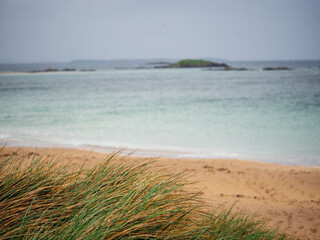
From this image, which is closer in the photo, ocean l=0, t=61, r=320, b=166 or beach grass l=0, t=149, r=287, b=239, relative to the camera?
beach grass l=0, t=149, r=287, b=239

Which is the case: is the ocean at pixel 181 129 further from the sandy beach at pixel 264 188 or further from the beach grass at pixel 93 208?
the beach grass at pixel 93 208

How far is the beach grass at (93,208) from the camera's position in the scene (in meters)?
1.71

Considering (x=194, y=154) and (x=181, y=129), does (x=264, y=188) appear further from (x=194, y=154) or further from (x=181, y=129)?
(x=181, y=129)

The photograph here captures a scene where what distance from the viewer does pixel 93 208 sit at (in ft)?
6.31

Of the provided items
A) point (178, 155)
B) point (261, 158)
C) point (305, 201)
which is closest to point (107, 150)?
point (178, 155)

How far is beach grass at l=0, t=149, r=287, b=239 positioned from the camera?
1.71m

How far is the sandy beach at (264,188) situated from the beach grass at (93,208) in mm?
2336

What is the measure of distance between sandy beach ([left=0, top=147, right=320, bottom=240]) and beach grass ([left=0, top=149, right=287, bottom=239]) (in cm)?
234

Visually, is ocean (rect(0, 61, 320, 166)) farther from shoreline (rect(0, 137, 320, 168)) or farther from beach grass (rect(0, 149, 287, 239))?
beach grass (rect(0, 149, 287, 239))

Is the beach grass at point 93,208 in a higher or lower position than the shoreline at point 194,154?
higher

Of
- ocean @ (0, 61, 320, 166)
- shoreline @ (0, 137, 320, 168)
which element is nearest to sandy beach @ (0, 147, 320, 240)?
shoreline @ (0, 137, 320, 168)

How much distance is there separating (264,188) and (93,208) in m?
6.28

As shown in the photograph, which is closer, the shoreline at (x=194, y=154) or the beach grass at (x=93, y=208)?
the beach grass at (x=93, y=208)

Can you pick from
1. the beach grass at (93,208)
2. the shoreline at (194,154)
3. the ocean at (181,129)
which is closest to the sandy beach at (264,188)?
the shoreline at (194,154)
